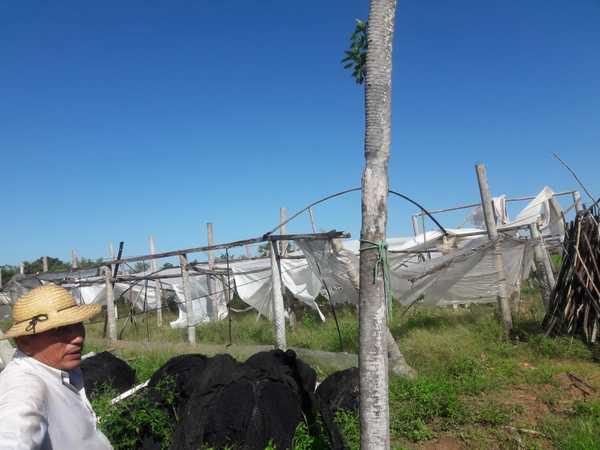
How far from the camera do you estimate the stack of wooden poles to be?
605cm

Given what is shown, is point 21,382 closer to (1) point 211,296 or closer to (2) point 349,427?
(2) point 349,427

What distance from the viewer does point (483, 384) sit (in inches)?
202

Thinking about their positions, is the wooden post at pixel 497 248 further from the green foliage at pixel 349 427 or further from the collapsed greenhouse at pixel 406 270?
the green foliage at pixel 349 427

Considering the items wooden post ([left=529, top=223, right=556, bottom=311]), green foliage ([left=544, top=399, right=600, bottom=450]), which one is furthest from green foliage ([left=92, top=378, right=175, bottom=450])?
wooden post ([left=529, top=223, right=556, bottom=311])

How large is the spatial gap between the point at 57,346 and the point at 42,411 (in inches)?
13.4

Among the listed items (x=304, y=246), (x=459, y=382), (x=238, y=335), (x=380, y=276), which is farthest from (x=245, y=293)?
(x=380, y=276)

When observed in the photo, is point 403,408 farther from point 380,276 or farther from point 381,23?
point 381,23

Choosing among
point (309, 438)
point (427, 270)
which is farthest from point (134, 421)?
point (427, 270)

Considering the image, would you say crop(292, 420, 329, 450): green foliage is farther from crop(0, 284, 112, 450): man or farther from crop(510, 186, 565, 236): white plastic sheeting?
crop(510, 186, 565, 236): white plastic sheeting

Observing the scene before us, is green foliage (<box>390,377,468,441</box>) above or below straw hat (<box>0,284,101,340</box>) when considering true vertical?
below

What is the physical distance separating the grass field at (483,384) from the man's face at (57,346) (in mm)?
2504

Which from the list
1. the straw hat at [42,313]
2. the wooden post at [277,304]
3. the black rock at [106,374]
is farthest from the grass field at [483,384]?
the straw hat at [42,313]

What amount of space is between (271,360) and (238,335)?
19.5ft

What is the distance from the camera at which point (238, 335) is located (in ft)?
33.2
